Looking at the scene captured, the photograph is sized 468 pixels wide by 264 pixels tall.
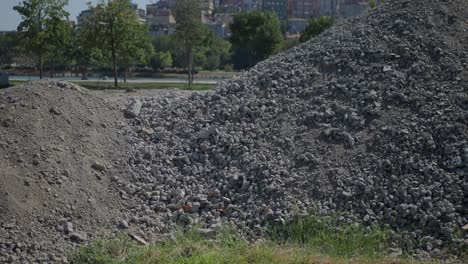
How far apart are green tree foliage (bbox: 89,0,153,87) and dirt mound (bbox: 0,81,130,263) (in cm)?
1863

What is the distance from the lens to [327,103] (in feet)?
24.4

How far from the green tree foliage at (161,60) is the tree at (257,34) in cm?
1667

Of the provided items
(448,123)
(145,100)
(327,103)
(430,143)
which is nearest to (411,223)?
(430,143)

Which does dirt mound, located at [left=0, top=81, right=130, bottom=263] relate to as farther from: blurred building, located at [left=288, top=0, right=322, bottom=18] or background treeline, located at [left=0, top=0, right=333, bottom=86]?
blurred building, located at [left=288, top=0, right=322, bottom=18]

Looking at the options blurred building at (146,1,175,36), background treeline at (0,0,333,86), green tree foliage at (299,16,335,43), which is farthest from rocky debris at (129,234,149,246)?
blurred building at (146,1,175,36)

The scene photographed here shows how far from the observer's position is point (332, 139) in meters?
6.90

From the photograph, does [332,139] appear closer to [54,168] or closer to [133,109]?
[133,109]

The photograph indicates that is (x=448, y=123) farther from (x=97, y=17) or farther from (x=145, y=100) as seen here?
(x=97, y=17)

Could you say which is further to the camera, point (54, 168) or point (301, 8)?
point (301, 8)

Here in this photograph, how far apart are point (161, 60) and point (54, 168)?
4409cm

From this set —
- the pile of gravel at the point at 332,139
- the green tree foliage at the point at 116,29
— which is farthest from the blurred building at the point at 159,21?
the pile of gravel at the point at 332,139

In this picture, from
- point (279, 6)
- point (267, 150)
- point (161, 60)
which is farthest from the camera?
point (279, 6)

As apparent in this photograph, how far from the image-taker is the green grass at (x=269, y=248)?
5.15 metres

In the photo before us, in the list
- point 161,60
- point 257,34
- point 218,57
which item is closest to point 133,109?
point 257,34
